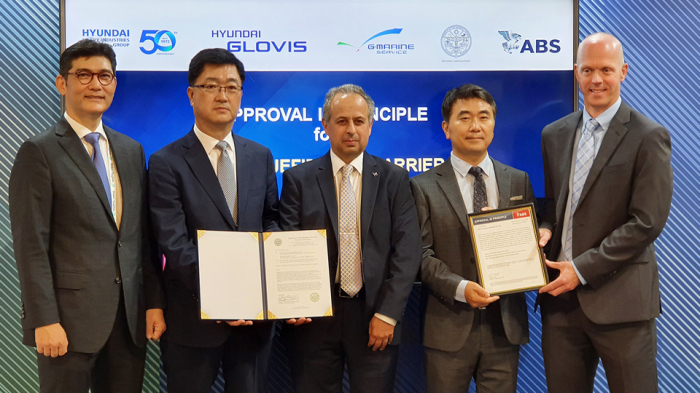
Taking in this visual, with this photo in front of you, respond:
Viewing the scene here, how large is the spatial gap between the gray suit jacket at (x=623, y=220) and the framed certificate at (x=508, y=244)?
217 mm

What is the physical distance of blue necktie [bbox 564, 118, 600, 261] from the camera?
8.84 feet

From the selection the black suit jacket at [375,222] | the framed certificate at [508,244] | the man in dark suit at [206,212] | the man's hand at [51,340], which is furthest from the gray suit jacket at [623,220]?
the man's hand at [51,340]

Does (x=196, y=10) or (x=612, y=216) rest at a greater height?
(x=196, y=10)

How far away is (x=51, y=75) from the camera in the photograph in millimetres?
3447

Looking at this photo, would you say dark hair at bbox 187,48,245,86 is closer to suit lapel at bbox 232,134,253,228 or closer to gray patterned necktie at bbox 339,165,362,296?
suit lapel at bbox 232,134,253,228

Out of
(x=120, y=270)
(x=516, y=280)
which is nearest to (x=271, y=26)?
(x=120, y=270)

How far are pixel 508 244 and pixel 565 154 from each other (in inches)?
24.8

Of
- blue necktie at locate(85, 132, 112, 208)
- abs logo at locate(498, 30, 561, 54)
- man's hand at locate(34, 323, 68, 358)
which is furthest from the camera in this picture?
abs logo at locate(498, 30, 561, 54)

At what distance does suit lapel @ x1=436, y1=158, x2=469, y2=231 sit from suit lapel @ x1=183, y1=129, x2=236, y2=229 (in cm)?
113

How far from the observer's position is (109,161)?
101 inches

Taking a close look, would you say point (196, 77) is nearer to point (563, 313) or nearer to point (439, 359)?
point (439, 359)

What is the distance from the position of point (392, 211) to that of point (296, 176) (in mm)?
540

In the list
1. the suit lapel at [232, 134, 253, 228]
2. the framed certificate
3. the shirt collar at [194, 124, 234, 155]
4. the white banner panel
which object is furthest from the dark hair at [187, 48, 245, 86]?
the framed certificate

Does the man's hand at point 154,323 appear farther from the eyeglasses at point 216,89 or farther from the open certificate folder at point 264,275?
the eyeglasses at point 216,89
